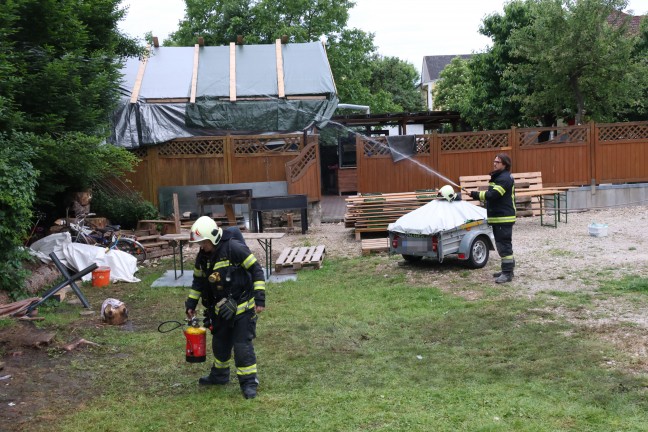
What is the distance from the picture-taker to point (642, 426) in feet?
15.9

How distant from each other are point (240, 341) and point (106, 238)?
25.1 ft

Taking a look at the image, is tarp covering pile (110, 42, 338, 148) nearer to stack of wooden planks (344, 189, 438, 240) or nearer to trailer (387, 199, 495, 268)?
stack of wooden planks (344, 189, 438, 240)

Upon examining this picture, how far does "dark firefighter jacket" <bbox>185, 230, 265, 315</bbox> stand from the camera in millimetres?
5961

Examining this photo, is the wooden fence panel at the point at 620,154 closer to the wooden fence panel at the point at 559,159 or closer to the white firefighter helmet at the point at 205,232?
the wooden fence panel at the point at 559,159

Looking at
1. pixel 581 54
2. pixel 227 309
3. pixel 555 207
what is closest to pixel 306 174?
pixel 555 207

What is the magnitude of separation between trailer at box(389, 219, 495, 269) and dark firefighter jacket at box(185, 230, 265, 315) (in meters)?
5.41

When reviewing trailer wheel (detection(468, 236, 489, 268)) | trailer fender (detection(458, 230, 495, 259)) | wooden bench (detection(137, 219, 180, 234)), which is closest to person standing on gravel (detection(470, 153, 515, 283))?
trailer fender (detection(458, 230, 495, 259))

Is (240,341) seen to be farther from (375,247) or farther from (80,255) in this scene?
(375,247)

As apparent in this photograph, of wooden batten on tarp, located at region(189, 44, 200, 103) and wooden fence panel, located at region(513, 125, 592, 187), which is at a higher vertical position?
wooden batten on tarp, located at region(189, 44, 200, 103)

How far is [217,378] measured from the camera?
625 centimetres

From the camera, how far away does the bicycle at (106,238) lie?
12.5 meters

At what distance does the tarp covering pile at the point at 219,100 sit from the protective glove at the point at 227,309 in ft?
41.4

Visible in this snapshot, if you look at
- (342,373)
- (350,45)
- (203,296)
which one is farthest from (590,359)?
(350,45)

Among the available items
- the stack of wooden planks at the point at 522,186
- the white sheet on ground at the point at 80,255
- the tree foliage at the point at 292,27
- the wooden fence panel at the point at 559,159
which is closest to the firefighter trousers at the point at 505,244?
the white sheet on ground at the point at 80,255
